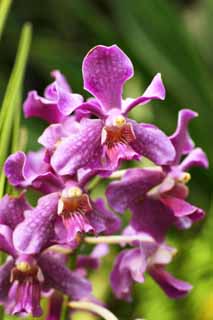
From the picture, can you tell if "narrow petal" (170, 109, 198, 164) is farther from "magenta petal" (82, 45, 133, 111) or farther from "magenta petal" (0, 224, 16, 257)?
"magenta petal" (0, 224, 16, 257)

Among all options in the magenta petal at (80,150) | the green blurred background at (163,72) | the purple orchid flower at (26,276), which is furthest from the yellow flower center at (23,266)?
the green blurred background at (163,72)

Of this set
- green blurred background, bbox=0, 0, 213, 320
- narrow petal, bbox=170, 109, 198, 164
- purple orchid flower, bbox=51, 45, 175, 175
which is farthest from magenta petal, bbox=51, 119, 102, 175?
green blurred background, bbox=0, 0, 213, 320

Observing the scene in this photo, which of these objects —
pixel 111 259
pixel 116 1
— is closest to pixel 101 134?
pixel 111 259

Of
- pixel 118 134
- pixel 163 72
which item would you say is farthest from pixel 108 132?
pixel 163 72

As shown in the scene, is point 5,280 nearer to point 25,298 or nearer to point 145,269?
point 25,298

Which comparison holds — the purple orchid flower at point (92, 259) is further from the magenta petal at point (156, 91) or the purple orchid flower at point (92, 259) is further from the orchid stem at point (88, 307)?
the magenta petal at point (156, 91)

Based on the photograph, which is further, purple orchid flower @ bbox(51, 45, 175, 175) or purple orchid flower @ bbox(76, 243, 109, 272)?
purple orchid flower @ bbox(76, 243, 109, 272)
